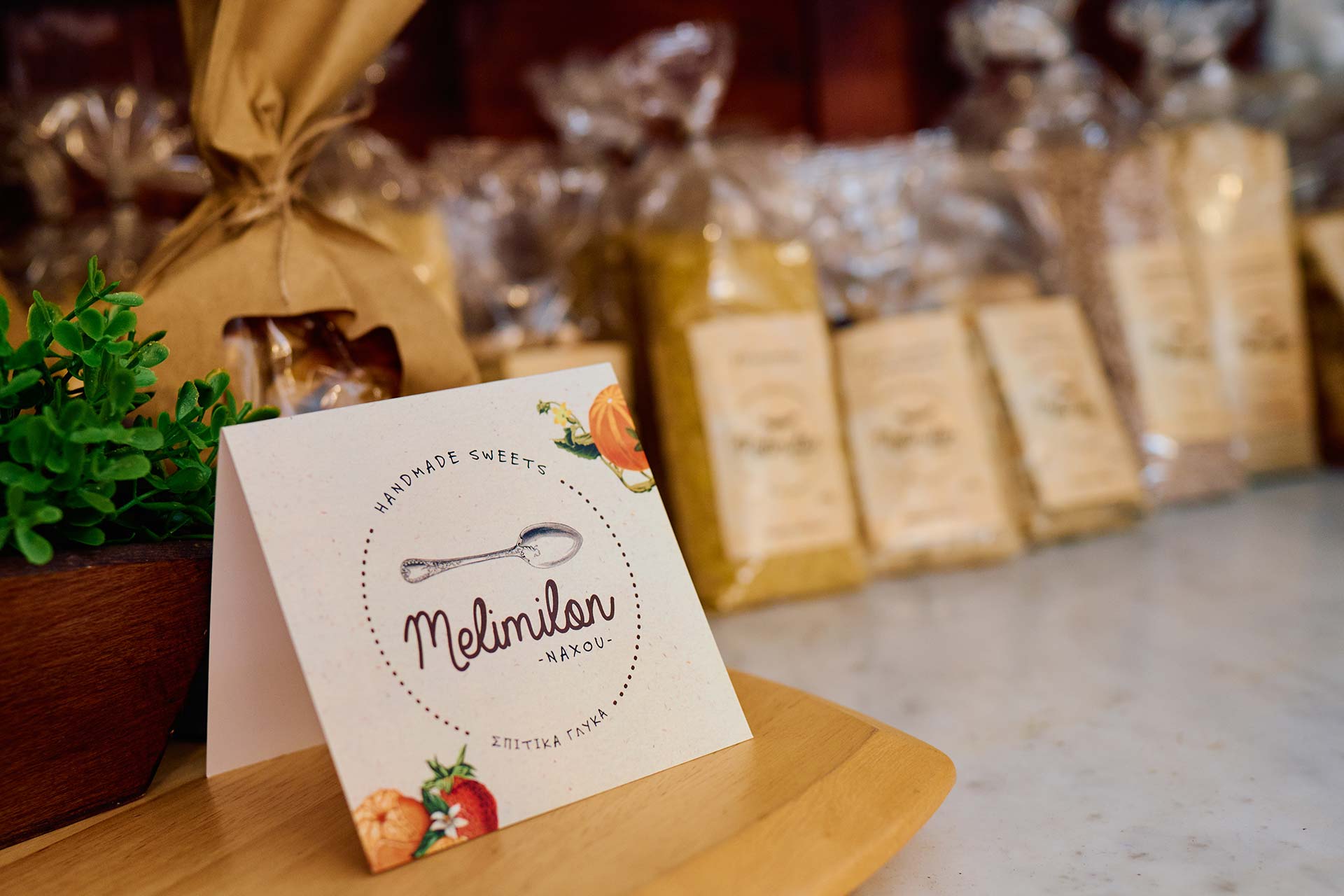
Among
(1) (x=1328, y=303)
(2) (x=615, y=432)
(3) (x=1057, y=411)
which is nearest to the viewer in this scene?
(2) (x=615, y=432)

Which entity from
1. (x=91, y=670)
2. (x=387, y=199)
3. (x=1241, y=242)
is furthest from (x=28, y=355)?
(x=1241, y=242)

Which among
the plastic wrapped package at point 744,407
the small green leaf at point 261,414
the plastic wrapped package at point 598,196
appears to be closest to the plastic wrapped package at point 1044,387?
the plastic wrapped package at point 744,407

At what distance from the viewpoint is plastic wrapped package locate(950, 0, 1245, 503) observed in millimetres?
1143

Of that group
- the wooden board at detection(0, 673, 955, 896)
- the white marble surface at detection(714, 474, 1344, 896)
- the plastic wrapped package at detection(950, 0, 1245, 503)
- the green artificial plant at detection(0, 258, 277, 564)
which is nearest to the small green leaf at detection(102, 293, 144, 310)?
the green artificial plant at detection(0, 258, 277, 564)

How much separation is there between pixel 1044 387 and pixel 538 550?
0.76m

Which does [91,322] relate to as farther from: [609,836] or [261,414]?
[609,836]

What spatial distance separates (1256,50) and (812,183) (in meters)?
0.80

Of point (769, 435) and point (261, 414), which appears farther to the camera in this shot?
point (769, 435)

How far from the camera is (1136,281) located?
115 cm

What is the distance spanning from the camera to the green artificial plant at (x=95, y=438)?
1.29ft

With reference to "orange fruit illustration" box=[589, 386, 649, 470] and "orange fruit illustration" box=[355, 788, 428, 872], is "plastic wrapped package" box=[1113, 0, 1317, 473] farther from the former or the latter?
"orange fruit illustration" box=[355, 788, 428, 872]

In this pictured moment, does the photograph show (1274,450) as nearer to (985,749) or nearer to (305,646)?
(985,749)

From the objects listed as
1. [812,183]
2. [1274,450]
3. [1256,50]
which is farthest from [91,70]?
[1256,50]

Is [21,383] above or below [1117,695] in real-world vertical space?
above
